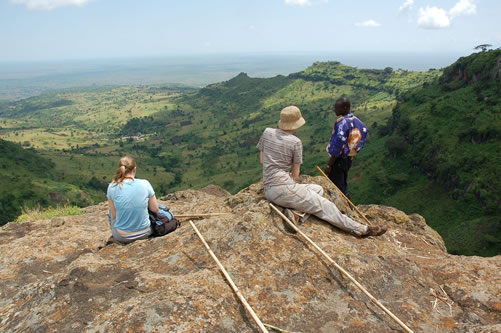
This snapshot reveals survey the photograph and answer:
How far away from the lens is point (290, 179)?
6.82 m

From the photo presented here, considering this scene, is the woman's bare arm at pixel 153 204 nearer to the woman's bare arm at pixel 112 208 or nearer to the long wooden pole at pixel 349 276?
the woman's bare arm at pixel 112 208

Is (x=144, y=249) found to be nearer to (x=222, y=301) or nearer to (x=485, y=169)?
(x=222, y=301)

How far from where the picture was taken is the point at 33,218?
1198 cm

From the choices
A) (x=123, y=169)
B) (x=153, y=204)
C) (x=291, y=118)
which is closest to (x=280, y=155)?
(x=291, y=118)

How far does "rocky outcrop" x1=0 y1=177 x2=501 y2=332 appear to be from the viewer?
4.31m

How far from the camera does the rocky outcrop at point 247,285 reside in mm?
4312

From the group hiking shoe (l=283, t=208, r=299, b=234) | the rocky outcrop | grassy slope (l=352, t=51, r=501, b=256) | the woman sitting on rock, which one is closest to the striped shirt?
hiking shoe (l=283, t=208, r=299, b=234)

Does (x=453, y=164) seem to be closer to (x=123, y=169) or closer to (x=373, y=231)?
(x=373, y=231)

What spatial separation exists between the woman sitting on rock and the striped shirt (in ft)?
9.26

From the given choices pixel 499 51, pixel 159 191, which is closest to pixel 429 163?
pixel 499 51

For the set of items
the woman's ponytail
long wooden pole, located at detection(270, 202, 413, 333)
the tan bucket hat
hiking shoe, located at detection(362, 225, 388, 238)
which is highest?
the tan bucket hat

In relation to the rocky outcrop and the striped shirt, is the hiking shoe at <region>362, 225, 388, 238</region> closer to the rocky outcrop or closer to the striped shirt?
the rocky outcrop

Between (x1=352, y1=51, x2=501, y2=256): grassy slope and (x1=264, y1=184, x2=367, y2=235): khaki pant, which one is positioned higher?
(x1=264, y1=184, x2=367, y2=235): khaki pant

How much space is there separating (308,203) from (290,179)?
69cm
